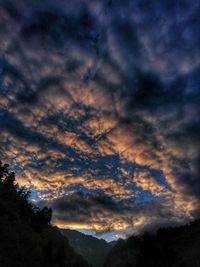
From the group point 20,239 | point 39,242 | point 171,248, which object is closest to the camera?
point 20,239

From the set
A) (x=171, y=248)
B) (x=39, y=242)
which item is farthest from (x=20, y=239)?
(x=171, y=248)

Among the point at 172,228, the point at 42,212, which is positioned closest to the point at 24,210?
the point at 42,212

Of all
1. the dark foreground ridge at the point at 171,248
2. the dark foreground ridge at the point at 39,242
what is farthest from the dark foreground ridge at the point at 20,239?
the dark foreground ridge at the point at 171,248

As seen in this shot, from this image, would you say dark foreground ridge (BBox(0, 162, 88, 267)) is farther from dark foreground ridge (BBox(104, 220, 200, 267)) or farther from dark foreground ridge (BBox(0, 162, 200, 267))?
dark foreground ridge (BBox(104, 220, 200, 267))

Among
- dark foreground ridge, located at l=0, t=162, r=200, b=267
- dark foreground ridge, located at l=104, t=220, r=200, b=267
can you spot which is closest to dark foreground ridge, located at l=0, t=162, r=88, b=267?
dark foreground ridge, located at l=0, t=162, r=200, b=267

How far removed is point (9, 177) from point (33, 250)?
36.7m

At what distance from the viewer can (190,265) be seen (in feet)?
198

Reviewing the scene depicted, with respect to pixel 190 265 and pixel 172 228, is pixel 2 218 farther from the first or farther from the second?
pixel 172 228

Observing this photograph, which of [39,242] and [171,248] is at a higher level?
[171,248]

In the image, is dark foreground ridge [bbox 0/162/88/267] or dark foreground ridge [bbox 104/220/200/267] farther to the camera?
dark foreground ridge [bbox 104/220/200/267]

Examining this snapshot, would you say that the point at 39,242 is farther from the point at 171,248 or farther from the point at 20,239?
the point at 171,248

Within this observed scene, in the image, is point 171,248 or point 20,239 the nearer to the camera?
point 20,239

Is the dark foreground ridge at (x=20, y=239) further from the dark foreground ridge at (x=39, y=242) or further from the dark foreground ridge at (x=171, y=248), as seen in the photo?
the dark foreground ridge at (x=171, y=248)

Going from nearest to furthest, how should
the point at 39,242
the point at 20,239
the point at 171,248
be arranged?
the point at 20,239, the point at 39,242, the point at 171,248
